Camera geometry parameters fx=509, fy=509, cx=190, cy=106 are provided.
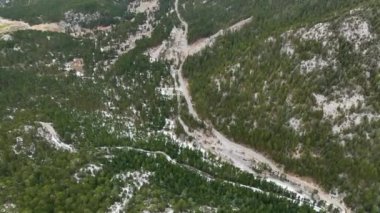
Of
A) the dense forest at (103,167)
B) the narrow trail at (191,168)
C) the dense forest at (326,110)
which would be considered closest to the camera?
the dense forest at (103,167)

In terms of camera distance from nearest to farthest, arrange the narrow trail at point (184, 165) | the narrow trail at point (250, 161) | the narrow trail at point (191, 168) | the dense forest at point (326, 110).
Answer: the narrow trail at point (191, 168), the narrow trail at point (184, 165), the narrow trail at point (250, 161), the dense forest at point (326, 110)

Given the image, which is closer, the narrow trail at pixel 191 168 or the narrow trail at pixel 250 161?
the narrow trail at pixel 191 168

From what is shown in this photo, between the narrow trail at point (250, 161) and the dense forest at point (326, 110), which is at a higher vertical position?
the dense forest at point (326, 110)

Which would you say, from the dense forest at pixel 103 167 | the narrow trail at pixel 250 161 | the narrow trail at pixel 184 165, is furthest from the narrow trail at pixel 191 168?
the narrow trail at pixel 250 161

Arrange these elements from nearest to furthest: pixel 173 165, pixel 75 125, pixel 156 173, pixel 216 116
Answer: pixel 156 173 → pixel 173 165 → pixel 75 125 → pixel 216 116

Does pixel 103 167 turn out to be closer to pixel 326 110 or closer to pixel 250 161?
pixel 250 161

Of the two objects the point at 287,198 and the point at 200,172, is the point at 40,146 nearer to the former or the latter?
the point at 200,172

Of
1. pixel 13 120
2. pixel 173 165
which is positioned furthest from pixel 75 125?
pixel 173 165

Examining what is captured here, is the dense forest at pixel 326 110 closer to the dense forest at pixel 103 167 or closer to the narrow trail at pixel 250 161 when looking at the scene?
the narrow trail at pixel 250 161

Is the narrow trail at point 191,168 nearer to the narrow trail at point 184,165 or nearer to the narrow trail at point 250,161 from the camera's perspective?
the narrow trail at point 184,165

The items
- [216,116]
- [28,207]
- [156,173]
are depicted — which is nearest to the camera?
[28,207]

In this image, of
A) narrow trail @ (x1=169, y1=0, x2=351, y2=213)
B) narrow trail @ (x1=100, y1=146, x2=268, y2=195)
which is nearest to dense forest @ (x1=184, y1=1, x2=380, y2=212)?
narrow trail @ (x1=169, y1=0, x2=351, y2=213)
